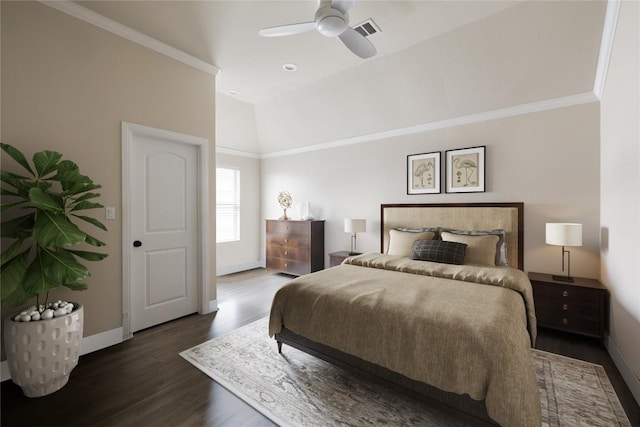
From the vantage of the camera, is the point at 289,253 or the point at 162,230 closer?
the point at 162,230

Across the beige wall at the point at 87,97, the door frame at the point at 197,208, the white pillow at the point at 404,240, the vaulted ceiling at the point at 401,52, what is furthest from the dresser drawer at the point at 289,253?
the beige wall at the point at 87,97

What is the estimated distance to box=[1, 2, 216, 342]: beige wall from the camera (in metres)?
2.29

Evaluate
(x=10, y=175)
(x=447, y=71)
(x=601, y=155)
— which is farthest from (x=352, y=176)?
(x=10, y=175)

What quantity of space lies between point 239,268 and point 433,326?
499 cm

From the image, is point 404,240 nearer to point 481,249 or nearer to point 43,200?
point 481,249

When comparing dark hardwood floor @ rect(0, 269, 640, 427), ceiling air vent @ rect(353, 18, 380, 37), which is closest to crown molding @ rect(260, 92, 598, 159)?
ceiling air vent @ rect(353, 18, 380, 37)

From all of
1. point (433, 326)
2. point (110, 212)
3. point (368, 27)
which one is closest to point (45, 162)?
point (110, 212)

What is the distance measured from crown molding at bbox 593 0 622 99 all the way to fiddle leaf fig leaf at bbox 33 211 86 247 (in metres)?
4.39

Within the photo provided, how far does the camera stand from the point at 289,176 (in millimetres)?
6055

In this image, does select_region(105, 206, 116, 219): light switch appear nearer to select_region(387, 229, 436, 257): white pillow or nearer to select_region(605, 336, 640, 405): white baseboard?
select_region(387, 229, 436, 257): white pillow

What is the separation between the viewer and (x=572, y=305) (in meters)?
2.88

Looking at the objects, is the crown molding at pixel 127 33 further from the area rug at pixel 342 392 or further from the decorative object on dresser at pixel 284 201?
the area rug at pixel 342 392

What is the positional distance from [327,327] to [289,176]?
429 cm

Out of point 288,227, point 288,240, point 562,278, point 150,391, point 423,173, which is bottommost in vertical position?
point 150,391
